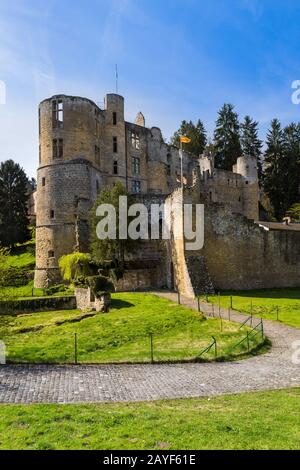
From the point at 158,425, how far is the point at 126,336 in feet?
37.5

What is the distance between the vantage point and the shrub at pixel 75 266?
39253mm

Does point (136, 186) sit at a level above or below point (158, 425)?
above

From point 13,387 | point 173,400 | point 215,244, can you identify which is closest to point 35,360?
point 13,387

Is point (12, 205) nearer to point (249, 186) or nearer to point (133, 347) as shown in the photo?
point (249, 186)

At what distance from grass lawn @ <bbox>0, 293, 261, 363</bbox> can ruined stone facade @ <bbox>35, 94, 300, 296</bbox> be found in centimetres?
790

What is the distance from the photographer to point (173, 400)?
11.6 meters

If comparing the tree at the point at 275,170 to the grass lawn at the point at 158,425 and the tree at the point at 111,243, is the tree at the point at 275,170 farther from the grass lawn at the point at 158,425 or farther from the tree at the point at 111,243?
the grass lawn at the point at 158,425

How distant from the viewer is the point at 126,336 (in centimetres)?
2039

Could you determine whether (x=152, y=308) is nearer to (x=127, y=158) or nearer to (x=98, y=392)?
(x=98, y=392)

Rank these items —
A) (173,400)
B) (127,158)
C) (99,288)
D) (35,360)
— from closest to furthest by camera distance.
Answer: (173,400)
(35,360)
(99,288)
(127,158)

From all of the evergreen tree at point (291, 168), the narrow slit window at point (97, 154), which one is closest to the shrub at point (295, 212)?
the evergreen tree at point (291, 168)

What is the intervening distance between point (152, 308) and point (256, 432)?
18101 millimetres

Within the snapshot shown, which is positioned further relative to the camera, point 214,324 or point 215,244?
point 215,244

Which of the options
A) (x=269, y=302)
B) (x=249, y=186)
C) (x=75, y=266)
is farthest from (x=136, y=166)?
(x=269, y=302)
